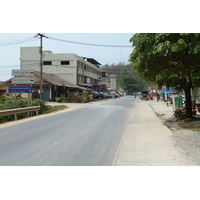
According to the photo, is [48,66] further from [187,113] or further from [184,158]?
[184,158]

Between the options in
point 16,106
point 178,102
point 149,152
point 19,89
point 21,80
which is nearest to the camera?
point 149,152

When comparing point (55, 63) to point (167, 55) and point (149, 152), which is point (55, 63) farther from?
point (149, 152)

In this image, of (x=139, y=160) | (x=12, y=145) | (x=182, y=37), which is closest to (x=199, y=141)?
(x=139, y=160)

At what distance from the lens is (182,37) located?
1173cm

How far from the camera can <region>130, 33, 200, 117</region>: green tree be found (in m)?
11.2

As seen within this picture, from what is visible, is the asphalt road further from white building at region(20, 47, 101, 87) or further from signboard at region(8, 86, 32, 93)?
white building at region(20, 47, 101, 87)

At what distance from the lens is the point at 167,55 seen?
1236 centimetres

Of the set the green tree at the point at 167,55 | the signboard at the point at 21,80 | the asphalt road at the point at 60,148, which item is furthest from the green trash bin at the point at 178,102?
the signboard at the point at 21,80

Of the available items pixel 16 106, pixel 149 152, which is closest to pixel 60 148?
pixel 149 152

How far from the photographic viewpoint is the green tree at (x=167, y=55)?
11.2m

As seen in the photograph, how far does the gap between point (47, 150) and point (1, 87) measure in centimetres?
3482

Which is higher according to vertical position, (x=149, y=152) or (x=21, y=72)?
(x=21, y=72)

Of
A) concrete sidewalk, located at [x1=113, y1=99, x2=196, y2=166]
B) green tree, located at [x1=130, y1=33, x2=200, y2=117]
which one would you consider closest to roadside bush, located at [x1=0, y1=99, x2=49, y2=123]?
green tree, located at [x1=130, y1=33, x2=200, y2=117]

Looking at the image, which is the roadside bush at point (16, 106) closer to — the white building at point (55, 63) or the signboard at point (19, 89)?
the signboard at point (19, 89)
